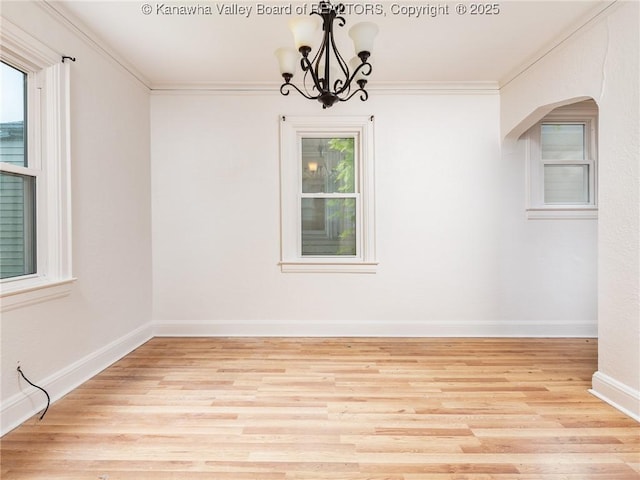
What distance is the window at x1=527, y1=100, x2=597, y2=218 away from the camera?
3.69 m

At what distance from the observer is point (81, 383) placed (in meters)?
2.62

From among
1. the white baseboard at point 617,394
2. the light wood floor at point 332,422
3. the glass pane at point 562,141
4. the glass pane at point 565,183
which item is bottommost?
the light wood floor at point 332,422

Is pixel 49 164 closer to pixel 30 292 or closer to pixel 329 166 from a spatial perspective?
pixel 30 292

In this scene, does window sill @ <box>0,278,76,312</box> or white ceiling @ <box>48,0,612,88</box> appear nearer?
window sill @ <box>0,278,76,312</box>

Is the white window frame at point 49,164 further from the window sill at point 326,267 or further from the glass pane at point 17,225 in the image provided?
the window sill at point 326,267

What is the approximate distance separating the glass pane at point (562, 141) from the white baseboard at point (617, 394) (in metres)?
2.22

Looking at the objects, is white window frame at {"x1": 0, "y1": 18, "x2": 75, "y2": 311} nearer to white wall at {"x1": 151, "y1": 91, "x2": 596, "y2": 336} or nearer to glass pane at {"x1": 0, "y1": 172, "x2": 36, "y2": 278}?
glass pane at {"x1": 0, "y1": 172, "x2": 36, "y2": 278}

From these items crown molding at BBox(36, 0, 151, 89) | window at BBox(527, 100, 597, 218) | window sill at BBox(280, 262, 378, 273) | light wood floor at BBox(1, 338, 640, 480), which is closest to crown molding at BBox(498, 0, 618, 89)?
window at BBox(527, 100, 597, 218)

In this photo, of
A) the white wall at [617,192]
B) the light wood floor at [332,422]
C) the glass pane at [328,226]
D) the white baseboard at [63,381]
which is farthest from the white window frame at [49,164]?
the white wall at [617,192]

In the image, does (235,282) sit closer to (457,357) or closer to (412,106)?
(457,357)

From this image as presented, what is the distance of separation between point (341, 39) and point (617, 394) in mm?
2988

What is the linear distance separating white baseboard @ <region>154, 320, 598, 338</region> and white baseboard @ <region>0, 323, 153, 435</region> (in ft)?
1.52

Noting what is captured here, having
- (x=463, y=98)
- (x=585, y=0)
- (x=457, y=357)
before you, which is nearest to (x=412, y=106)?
(x=463, y=98)

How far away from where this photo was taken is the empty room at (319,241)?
1993 millimetres
